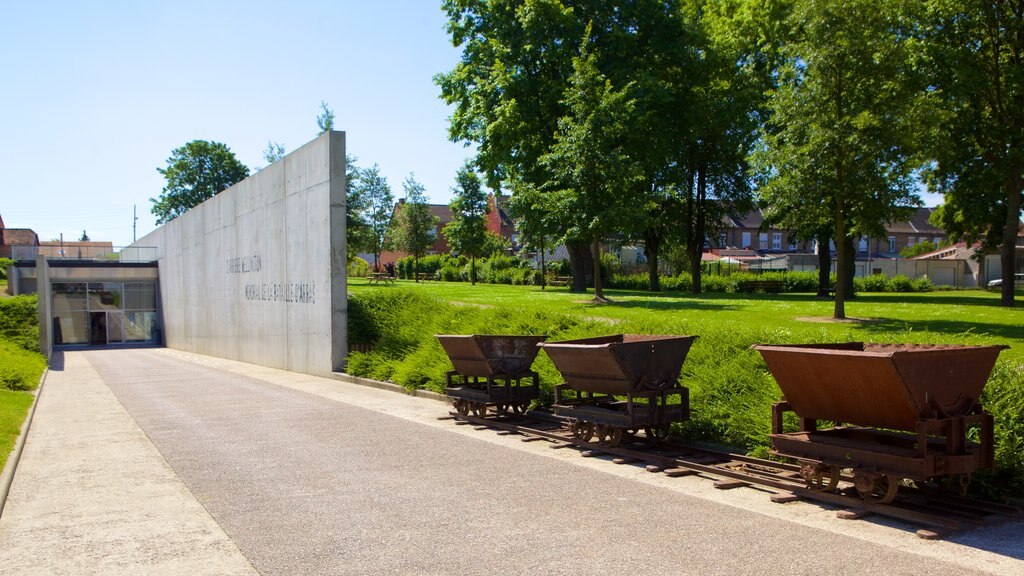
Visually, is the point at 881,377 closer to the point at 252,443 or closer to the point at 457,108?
the point at 252,443

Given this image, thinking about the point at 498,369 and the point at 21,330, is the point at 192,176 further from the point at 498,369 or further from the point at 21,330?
the point at 498,369

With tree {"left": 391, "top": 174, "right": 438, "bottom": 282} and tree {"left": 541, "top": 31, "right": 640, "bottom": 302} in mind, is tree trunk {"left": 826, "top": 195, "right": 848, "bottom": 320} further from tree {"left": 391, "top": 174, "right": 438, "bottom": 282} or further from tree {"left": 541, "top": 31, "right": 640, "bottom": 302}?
tree {"left": 391, "top": 174, "right": 438, "bottom": 282}

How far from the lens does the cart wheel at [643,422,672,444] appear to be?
32.5 ft

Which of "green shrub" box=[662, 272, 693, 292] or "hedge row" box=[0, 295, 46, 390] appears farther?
"green shrub" box=[662, 272, 693, 292]

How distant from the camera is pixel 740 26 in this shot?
39.2 m

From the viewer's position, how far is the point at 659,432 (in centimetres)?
1067

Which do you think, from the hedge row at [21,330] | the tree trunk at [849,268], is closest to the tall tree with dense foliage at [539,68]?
the tree trunk at [849,268]

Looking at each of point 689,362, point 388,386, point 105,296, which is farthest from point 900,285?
point 105,296

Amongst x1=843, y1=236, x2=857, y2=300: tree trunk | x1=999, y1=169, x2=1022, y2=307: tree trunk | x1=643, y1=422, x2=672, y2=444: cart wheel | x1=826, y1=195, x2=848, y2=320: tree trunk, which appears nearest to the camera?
x1=643, y1=422, x2=672, y2=444: cart wheel

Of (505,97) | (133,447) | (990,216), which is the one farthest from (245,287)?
(990,216)

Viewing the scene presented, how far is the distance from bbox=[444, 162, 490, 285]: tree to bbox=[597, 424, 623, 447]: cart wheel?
49944 mm

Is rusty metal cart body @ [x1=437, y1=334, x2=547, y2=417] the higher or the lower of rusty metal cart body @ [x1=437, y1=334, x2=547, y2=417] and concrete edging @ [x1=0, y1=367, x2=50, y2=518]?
the higher

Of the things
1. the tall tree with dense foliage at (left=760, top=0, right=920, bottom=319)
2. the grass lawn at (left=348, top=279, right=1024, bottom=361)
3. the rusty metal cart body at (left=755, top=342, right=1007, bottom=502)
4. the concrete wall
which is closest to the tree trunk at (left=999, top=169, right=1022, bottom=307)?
the grass lawn at (left=348, top=279, right=1024, bottom=361)

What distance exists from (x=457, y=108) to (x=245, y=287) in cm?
1285
